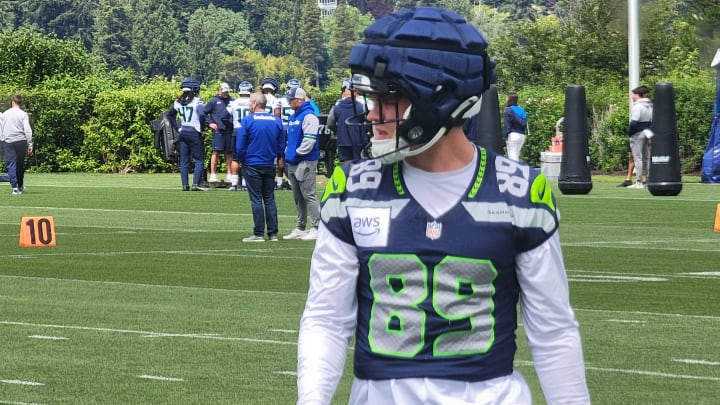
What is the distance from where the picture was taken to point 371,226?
13.0ft

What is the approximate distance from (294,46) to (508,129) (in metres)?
148

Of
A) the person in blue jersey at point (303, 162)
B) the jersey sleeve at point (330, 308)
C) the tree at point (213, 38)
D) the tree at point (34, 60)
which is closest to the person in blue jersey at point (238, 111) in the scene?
the person in blue jersey at point (303, 162)

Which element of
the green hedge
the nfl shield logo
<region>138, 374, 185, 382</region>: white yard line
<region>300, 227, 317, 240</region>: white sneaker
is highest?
the nfl shield logo

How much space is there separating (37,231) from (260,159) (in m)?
2.66

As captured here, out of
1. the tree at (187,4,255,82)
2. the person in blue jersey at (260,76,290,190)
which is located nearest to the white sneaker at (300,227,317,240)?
the person in blue jersey at (260,76,290,190)

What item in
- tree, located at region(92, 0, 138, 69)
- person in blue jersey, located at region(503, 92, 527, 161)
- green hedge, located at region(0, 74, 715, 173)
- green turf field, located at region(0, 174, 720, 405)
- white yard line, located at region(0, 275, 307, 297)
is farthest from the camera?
tree, located at region(92, 0, 138, 69)

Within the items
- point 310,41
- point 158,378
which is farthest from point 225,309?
point 310,41

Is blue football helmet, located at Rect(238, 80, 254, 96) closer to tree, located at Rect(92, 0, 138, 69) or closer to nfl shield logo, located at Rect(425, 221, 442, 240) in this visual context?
nfl shield logo, located at Rect(425, 221, 442, 240)

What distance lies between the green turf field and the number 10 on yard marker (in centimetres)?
18

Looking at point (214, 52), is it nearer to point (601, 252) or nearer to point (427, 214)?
point (601, 252)

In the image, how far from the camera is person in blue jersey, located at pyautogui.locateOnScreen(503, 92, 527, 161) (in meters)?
36.0

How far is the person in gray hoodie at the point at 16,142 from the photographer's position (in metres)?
31.2

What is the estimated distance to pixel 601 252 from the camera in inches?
712

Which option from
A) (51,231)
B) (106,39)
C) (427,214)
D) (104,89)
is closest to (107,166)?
(104,89)
